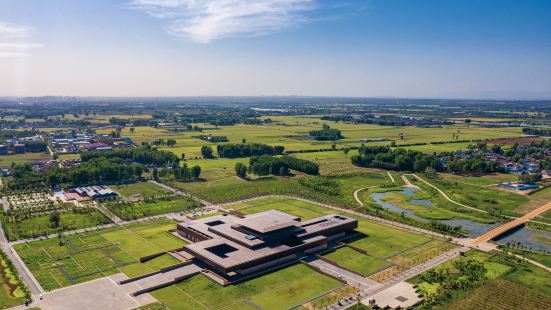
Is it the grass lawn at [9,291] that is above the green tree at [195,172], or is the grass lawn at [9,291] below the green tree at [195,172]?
below

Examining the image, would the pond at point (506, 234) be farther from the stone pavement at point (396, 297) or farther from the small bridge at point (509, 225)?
the stone pavement at point (396, 297)

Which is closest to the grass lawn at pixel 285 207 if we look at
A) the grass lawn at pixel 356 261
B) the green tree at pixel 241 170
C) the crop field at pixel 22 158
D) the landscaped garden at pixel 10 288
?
the grass lawn at pixel 356 261

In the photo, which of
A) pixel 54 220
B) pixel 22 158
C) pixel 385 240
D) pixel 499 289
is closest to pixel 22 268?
pixel 54 220

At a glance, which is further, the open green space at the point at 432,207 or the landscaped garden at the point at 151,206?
the open green space at the point at 432,207

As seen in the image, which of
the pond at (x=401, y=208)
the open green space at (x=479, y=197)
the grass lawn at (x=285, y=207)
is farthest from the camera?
the open green space at (x=479, y=197)

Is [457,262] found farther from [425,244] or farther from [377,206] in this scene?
[377,206]

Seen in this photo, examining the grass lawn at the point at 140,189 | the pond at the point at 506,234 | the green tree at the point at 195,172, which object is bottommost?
the pond at the point at 506,234

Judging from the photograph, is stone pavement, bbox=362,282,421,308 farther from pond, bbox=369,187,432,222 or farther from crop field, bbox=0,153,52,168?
crop field, bbox=0,153,52,168

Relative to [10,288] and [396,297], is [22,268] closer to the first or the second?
[10,288]
